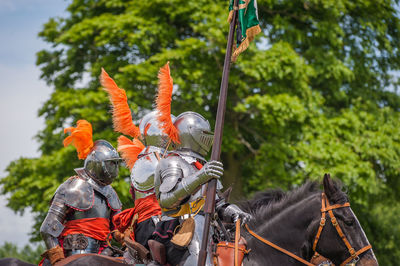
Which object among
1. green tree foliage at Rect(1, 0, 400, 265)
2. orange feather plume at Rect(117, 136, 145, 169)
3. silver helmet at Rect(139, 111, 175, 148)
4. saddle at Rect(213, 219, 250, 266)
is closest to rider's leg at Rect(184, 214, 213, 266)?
saddle at Rect(213, 219, 250, 266)

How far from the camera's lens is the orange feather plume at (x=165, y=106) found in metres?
5.02

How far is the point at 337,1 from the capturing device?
13812 mm

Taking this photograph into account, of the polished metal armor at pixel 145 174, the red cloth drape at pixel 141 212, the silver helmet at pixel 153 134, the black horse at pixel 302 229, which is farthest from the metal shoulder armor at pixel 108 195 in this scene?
the black horse at pixel 302 229

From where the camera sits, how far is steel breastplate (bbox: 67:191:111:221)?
6023mm

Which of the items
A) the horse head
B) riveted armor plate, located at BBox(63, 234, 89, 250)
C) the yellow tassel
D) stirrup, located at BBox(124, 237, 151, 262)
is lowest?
A: the horse head

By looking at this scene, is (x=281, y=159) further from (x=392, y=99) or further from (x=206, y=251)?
(x=206, y=251)

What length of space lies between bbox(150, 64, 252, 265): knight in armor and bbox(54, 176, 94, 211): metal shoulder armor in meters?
1.42

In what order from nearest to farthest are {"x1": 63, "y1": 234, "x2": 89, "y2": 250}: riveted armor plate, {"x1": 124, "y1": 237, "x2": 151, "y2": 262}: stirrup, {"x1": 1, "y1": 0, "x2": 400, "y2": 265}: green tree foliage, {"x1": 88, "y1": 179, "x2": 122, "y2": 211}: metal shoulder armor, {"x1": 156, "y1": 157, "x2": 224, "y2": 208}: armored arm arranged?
{"x1": 156, "y1": 157, "x2": 224, "y2": 208}: armored arm → {"x1": 124, "y1": 237, "x2": 151, "y2": 262}: stirrup → {"x1": 63, "y1": 234, "x2": 89, "y2": 250}: riveted armor plate → {"x1": 88, "y1": 179, "x2": 122, "y2": 211}: metal shoulder armor → {"x1": 1, "y1": 0, "x2": 400, "y2": 265}: green tree foliage

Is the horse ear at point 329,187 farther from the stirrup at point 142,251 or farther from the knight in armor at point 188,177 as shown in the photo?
the stirrup at point 142,251

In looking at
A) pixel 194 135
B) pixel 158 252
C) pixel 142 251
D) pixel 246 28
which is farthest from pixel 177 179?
pixel 246 28

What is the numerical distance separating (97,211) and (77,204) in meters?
0.32

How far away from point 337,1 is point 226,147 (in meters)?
4.73

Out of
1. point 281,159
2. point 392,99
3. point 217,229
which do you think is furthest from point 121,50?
point 217,229

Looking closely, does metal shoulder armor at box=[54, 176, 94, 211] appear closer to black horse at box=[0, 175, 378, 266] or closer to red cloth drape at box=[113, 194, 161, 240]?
red cloth drape at box=[113, 194, 161, 240]
